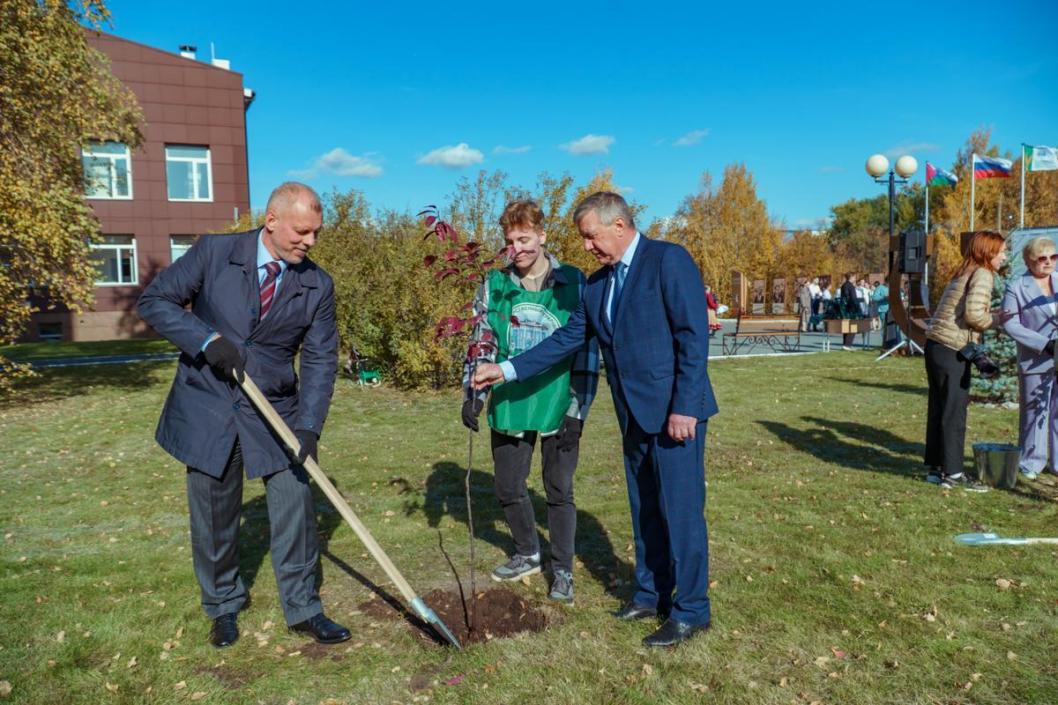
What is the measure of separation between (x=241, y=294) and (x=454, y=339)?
30.2 ft

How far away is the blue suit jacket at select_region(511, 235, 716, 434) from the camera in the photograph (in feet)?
11.7

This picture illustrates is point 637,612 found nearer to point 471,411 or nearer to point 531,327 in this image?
point 471,411

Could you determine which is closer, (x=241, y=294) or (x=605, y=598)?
(x=241, y=294)

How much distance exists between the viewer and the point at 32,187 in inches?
433

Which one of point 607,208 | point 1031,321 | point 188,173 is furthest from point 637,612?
point 188,173

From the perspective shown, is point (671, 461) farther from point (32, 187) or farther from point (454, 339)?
point (32, 187)

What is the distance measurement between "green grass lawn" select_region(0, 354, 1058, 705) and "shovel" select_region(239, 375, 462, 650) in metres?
0.20

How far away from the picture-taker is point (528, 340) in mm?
4344

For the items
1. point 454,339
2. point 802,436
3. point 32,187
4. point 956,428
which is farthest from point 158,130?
point 956,428

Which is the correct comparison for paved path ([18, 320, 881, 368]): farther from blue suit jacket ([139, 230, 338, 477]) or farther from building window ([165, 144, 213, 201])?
blue suit jacket ([139, 230, 338, 477])

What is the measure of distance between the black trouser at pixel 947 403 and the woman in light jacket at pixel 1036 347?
0.58 metres

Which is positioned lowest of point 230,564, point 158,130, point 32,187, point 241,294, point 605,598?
point 605,598

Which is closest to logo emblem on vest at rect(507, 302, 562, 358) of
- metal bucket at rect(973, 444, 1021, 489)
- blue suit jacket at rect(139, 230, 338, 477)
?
blue suit jacket at rect(139, 230, 338, 477)

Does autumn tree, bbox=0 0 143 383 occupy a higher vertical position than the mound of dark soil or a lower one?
higher
